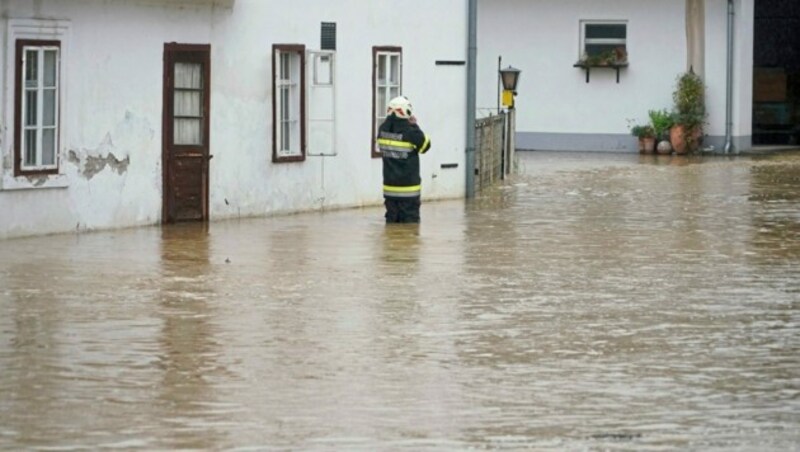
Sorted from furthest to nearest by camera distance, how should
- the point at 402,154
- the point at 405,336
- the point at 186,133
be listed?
the point at 402,154 < the point at 186,133 < the point at 405,336

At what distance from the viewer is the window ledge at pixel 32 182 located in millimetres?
20688

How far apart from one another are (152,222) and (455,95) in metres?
6.51

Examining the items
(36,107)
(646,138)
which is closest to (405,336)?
(36,107)

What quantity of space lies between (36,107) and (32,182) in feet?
2.71

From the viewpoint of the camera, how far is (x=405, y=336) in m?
13.8

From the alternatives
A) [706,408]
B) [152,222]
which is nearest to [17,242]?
[152,222]

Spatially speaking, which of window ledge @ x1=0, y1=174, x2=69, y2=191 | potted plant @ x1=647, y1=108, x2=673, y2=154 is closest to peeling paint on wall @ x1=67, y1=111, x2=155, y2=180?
window ledge @ x1=0, y1=174, x2=69, y2=191

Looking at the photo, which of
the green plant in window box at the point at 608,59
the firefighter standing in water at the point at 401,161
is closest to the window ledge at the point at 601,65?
the green plant in window box at the point at 608,59

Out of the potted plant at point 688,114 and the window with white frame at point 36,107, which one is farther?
the potted plant at point 688,114

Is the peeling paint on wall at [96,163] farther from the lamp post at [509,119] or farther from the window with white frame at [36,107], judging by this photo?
the lamp post at [509,119]

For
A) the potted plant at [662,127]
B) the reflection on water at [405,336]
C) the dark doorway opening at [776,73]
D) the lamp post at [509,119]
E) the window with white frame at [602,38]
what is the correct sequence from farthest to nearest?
the dark doorway opening at [776,73]
the window with white frame at [602,38]
the potted plant at [662,127]
the lamp post at [509,119]
the reflection on water at [405,336]

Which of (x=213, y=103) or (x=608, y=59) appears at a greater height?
(x=608, y=59)

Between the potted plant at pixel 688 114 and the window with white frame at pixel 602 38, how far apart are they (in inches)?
69.5

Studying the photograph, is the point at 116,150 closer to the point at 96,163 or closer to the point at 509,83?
the point at 96,163
